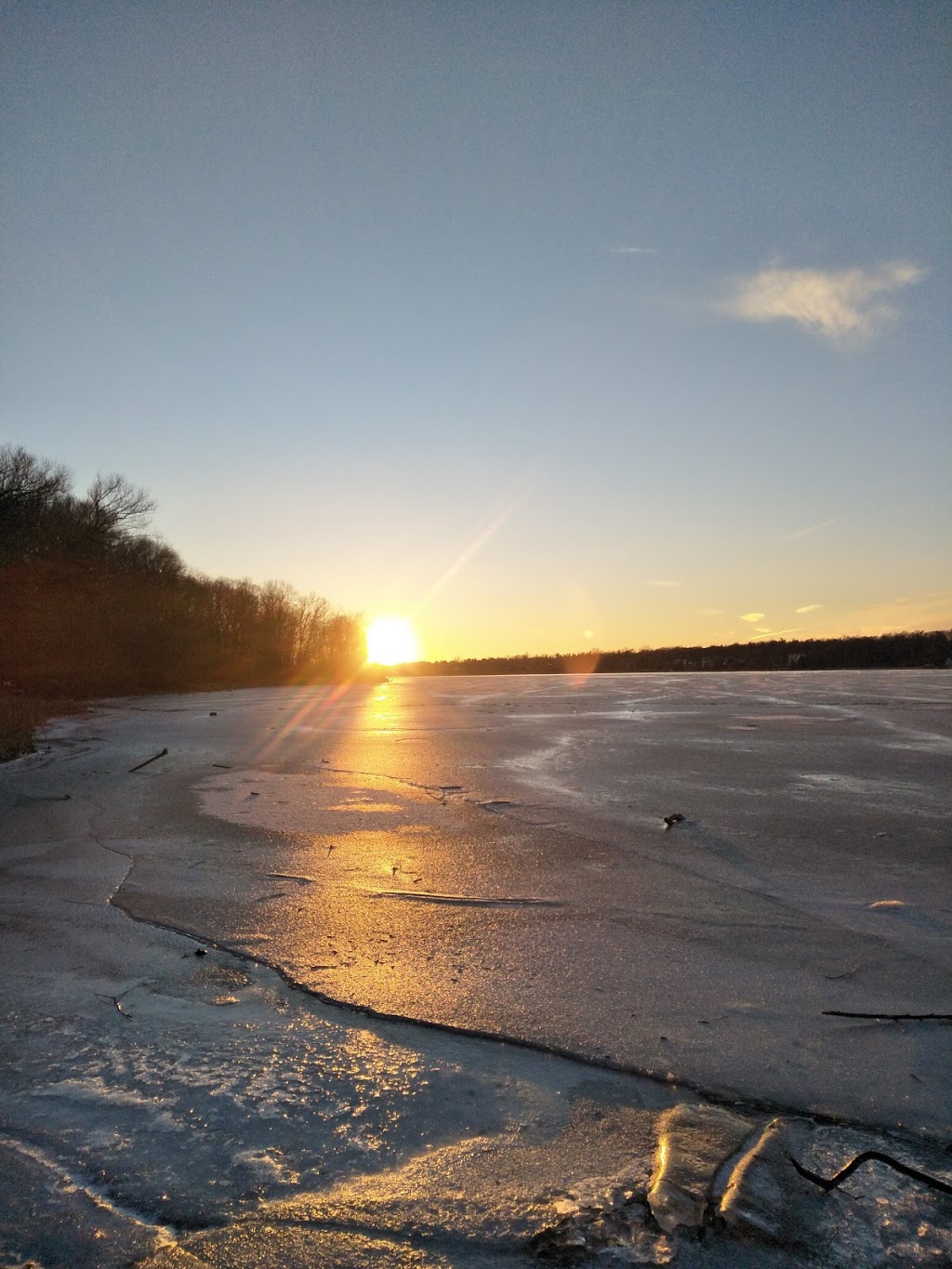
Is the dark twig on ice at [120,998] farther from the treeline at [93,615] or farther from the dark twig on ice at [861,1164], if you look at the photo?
the treeline at [93,615]

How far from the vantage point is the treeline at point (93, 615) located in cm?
2830

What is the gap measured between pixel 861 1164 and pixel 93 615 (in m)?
33.4

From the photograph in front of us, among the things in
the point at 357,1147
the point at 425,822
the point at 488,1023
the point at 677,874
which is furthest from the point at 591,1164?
the point at 425,822

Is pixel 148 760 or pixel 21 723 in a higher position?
pixel 21 723

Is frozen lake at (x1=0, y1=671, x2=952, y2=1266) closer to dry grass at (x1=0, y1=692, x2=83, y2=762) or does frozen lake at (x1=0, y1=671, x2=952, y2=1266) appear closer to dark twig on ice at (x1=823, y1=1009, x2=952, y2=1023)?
dark twig on ice at (x1=823, y1=1009, x2=952, y2=1023)

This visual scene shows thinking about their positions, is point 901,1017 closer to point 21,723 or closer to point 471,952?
point 471,952

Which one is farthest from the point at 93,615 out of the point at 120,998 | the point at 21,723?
the point at 120,998

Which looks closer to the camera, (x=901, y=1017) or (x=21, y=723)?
(x=901, y=1017)

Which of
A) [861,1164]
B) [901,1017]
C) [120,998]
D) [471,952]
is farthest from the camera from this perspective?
[471,952]

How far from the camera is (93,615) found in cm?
3112

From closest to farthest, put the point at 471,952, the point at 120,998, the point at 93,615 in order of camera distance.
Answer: the point at 120,998 → the point at 471,952 → the point at 93,615

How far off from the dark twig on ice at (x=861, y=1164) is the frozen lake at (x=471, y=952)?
0.19 meters

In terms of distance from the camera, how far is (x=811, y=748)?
27.8 feet

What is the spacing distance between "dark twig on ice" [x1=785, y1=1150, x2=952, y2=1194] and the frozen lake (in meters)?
0.19
